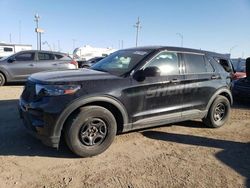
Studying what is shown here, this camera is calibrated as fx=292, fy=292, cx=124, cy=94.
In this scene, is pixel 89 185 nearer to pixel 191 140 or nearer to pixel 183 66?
pixel 191 140

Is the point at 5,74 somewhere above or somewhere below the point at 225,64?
below

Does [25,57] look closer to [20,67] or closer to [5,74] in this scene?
[20,67]

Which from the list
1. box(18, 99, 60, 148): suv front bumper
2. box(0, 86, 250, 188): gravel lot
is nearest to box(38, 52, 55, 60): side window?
box(0, 86, 250, 188): gravel lot

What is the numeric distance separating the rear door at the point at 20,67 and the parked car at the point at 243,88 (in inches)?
323

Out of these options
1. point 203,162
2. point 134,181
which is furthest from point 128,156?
point 203,162

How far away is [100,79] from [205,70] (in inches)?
102

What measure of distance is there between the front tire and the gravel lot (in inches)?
6.5

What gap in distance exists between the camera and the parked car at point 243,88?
9587 mm

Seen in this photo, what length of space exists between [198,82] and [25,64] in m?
8.74

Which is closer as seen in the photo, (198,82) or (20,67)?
(198,82)

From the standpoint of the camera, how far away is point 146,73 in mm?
4945

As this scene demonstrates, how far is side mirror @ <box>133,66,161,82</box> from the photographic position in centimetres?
493

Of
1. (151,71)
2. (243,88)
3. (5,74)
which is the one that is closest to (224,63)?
(243,88)

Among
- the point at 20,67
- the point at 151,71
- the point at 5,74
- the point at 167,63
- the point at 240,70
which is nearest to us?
the point at 151,71
